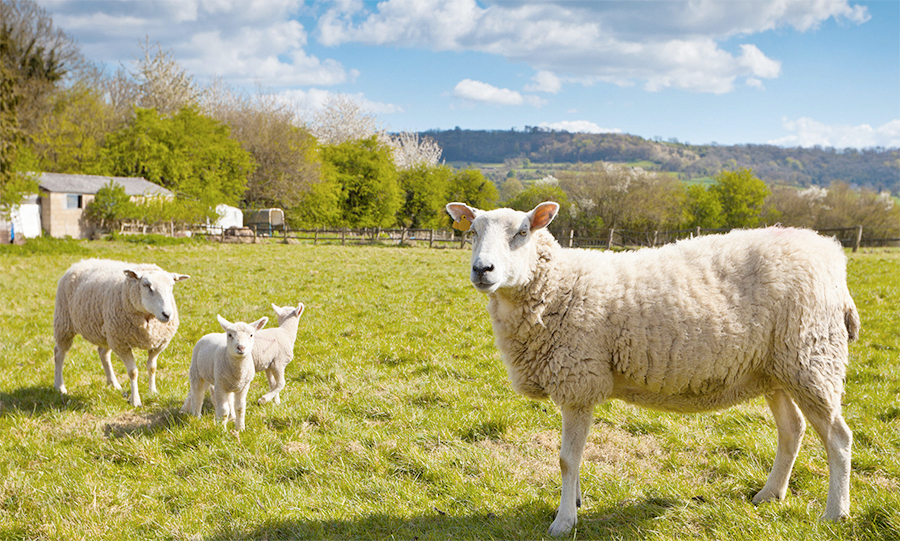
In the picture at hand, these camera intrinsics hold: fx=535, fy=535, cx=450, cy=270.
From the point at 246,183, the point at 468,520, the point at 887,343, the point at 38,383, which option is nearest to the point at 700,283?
the point at 468,520

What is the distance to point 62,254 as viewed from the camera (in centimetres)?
2314

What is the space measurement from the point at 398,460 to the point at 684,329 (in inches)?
100

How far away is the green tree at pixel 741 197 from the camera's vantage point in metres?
50.8

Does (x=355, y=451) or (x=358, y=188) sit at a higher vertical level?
(x=358, y=188)

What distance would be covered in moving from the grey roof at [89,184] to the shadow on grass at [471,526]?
127 ft

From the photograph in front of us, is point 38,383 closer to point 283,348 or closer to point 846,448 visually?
point 283,348

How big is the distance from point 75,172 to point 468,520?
50.0m

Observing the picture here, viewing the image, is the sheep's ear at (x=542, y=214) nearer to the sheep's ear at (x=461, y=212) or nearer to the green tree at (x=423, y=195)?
the sheep's ear at (x=461, y=212)

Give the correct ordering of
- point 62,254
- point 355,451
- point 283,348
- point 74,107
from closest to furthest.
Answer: point 355,451 → point 283,348 → point 62,254 → point 74,107

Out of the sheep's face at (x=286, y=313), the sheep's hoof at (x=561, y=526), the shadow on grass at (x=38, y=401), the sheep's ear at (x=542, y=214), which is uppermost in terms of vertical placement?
the sheep's ear at (x=542, y=214)

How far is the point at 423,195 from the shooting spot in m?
54.8

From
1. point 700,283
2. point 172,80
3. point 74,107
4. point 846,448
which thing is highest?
point 172,80

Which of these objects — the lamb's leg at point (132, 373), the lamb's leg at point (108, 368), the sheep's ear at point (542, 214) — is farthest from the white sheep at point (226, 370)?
the sheep's ear at point (542, 214)

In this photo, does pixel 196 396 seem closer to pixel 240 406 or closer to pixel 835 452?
pixel 240 406
